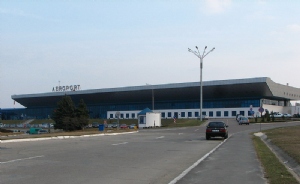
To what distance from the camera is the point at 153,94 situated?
120m

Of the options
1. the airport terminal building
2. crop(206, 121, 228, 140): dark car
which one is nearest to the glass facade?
the airport terminal building

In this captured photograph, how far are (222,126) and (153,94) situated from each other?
8566 cm

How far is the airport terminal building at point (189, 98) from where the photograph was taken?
10956 centimetres

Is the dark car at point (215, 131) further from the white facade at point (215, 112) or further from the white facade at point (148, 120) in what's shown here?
the white facade at point (215, 112)

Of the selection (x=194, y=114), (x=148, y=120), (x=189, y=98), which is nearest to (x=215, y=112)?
(x=194, y=114)

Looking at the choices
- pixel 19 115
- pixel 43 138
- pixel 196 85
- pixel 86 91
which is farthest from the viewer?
pixel 19 115

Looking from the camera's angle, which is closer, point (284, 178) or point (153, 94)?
point (284, 178)

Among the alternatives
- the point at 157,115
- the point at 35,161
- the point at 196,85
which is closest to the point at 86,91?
the point at 196,85

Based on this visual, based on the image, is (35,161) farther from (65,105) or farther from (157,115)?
(157,115)

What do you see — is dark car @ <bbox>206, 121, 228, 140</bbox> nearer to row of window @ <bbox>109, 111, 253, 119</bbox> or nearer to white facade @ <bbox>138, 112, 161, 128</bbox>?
white facade @ <bbox>138, 112, 161, 128</bbox>

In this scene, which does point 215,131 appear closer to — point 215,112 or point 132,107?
point 215,112

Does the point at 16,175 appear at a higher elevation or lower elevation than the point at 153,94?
lower

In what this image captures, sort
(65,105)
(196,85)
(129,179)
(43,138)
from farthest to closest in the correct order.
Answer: (196,85) → (65,105) → (43,138) → (129,179)

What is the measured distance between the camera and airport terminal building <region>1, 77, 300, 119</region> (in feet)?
359
